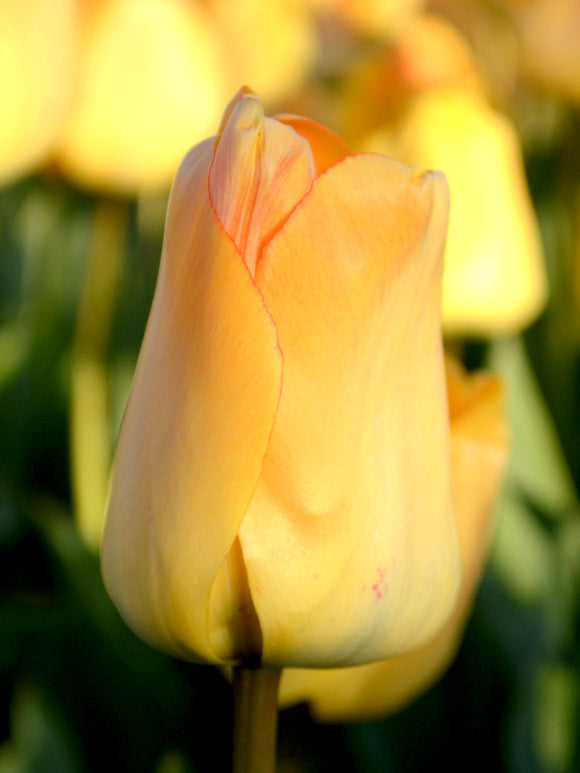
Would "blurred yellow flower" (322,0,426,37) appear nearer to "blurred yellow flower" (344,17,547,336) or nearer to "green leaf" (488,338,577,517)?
"blurred yellow flower" (344,17,547,336)

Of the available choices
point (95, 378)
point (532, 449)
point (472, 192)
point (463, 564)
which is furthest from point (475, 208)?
point (463, 564)

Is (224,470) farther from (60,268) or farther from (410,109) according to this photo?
(60,268)

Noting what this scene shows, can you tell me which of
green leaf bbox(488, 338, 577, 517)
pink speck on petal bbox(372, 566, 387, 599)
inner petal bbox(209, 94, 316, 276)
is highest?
inner petal bbox(209, 94, 316, 276)

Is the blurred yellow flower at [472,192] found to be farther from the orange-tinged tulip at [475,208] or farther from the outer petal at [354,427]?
the outer petal at [354,427]

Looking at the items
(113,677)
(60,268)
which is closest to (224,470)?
(113,677)

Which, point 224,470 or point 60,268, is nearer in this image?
point 224,470

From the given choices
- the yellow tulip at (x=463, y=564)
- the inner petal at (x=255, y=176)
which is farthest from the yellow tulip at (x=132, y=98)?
the inner petal at (x=255, y=176)

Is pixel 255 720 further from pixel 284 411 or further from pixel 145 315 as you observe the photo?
pixel 145 315

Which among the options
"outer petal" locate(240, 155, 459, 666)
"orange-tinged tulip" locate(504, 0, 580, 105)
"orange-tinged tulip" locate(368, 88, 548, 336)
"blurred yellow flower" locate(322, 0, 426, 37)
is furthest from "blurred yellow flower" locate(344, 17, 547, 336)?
"outer petal" locate(240, 155, 459, 666)
